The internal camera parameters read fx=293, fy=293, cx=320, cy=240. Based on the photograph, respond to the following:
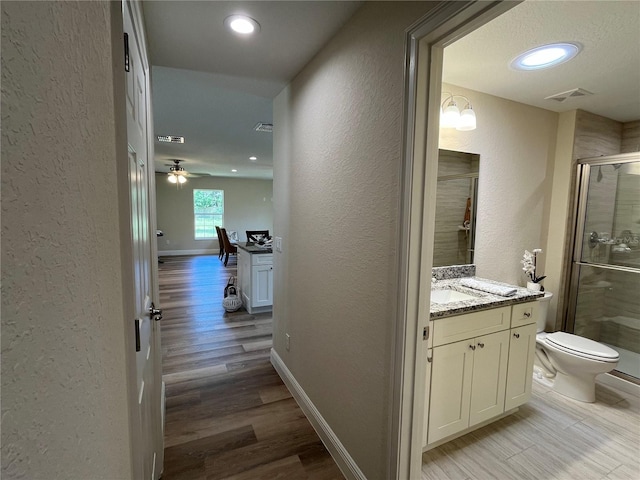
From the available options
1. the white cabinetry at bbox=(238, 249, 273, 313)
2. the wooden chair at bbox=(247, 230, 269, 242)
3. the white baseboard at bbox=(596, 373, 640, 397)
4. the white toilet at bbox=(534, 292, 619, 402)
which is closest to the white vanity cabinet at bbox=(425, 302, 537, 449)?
the white toilet at bbox=(534, 292, 619, 402)

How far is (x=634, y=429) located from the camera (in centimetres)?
199

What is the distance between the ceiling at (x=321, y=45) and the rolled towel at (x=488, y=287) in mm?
1510

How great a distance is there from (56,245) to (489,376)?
2235mm

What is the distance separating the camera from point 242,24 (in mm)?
1516

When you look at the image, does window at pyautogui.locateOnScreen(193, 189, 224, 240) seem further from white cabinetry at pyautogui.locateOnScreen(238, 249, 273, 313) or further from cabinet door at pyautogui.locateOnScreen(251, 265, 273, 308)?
cabinet door at pyautogui.locateOnScreen(251, 265, 273, 308)

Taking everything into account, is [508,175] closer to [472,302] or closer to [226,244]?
[472,302]

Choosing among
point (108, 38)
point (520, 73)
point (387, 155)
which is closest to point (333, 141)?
point (387, 155)

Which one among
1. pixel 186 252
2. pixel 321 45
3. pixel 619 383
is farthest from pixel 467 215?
pixel 186 252

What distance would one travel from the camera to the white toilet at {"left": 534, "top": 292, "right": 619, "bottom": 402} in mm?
2118

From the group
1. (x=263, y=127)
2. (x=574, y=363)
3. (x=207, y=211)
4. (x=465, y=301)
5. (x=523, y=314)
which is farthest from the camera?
(x=207, y=211)

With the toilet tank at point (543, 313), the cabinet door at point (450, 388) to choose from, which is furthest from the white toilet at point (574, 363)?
the cabinet door at point (450, 388)

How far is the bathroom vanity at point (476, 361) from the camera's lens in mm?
1670

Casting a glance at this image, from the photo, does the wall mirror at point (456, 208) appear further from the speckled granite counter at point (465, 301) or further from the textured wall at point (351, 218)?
the textured wall at point (351, 218)

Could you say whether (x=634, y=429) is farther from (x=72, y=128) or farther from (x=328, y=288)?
(x=72, y=128)
